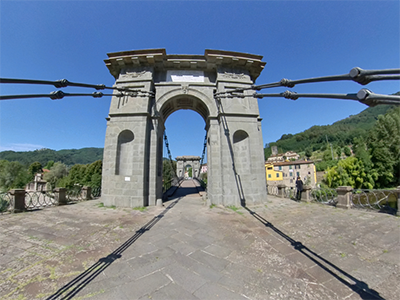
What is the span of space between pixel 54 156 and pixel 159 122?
160 m

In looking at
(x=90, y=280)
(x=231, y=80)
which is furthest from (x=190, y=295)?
(x=231, y=80)

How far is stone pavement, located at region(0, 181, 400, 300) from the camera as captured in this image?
207cm

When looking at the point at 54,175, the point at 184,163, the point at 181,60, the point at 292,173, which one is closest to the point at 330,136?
the point at 292,173

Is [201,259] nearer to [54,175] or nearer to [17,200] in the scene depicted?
[17,200]

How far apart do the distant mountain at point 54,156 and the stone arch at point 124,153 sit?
4964 inches

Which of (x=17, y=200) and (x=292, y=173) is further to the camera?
(x=292, y=173)

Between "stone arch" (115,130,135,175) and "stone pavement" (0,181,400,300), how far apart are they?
3.02 m

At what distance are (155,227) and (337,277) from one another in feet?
12.6

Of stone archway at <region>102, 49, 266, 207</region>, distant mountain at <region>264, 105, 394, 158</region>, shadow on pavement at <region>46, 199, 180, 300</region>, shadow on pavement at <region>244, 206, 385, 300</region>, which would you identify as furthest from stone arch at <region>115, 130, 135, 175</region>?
distant mountain at <region>264, 105, 394, 158</region>

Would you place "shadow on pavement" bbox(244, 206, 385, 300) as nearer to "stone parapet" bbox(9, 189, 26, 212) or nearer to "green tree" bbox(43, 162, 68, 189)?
"stone parapet" bbox(9, 189, 26, 212)

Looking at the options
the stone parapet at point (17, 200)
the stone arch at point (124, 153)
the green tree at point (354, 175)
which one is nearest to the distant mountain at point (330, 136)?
the green tree at point (354, 175)

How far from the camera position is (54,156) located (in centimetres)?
12606

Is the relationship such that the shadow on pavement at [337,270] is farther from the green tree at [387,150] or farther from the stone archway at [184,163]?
the stone archway at [184,163]

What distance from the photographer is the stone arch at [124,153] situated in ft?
25.5
